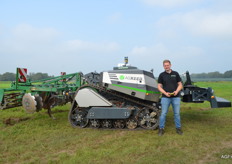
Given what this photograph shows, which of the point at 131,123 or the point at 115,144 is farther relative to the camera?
the point at 131,123

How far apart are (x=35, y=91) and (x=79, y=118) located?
200 centimetres

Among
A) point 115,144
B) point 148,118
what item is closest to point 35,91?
point 115,144

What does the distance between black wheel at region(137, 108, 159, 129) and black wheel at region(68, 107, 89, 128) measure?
169 cm

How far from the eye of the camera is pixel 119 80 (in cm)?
624

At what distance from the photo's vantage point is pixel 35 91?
742cm

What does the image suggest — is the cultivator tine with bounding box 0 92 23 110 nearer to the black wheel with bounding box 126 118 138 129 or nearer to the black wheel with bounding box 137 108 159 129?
the black wheel with bounding box 126 118 138 129

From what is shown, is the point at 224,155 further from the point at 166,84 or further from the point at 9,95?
the point at 9,95

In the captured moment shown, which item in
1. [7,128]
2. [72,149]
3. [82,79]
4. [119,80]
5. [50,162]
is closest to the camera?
[50,162]

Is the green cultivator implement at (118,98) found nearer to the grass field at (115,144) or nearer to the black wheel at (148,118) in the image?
the black wheel at (148,118)

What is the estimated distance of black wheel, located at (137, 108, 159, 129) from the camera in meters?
6.09

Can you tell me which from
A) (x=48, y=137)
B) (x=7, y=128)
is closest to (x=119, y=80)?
(x=48, y=137)

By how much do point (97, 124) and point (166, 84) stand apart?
2.47m

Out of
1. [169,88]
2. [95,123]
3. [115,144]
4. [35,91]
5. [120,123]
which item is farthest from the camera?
[35,91]

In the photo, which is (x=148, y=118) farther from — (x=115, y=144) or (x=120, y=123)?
(x=115, y=144)
